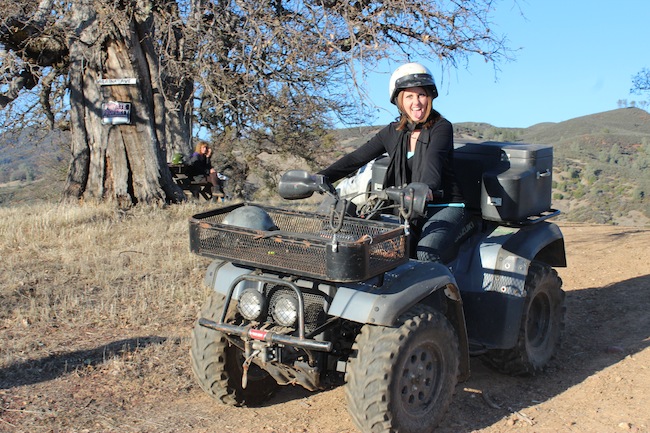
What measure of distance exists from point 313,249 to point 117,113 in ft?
28.9

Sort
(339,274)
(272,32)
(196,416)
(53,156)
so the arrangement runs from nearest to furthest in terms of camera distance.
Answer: (339,274), (196,416), (272,32), (53,156)

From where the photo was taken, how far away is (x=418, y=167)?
4.73 m

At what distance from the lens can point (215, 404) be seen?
15.3 feet

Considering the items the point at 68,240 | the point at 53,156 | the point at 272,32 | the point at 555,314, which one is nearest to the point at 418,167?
the point at 555,314

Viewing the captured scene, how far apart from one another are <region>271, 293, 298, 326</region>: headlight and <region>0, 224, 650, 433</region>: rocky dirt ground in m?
0.76

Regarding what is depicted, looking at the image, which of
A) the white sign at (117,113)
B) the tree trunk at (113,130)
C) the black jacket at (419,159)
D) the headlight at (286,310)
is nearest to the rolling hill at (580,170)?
the tree trunk at (113,130)

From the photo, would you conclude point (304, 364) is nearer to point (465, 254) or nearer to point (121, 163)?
point (465, 254)

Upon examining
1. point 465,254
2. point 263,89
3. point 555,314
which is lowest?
point 555,314

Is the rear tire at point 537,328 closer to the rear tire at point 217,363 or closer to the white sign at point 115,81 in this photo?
the rear tire at point 217,363

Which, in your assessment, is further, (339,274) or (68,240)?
(68,240)

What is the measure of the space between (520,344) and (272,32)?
7142 mm

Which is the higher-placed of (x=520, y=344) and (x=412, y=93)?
(x=412, y=93)

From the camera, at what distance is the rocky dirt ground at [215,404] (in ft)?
14.3

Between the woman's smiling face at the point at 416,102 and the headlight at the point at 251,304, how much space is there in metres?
1.71
